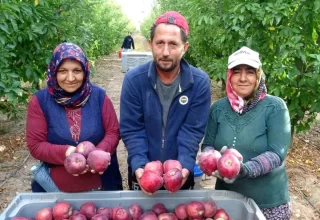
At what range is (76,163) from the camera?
74.7 inches

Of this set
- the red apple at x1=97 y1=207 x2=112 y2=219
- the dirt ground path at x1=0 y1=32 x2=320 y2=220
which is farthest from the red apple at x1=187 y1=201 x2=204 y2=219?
the dirt ground path at x1=0 y1=32 x2=320 y2=220

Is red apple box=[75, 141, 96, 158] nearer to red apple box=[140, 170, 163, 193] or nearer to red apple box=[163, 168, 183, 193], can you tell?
red apple box=[140, 170, 163, 193]

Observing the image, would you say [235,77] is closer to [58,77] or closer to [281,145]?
[281,145]

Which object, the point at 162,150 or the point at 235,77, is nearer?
the point at 235,77

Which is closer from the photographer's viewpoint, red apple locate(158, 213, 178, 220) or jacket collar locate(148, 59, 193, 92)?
red apple locate(158, 213, 178, 220)

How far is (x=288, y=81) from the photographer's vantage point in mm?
3994

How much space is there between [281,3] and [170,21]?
212 centimetres

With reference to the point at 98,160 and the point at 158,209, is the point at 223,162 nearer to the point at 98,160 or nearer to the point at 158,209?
the point at 158,209

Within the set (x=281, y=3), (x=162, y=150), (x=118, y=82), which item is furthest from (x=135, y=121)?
(x=118, y=82)

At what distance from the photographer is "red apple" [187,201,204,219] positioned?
1892 mm

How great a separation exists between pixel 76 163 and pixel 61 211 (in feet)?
0.85

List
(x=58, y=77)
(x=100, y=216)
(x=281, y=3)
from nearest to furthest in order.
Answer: (x=100, y=216) < (x=58, y=77) < (x=281, y=3)

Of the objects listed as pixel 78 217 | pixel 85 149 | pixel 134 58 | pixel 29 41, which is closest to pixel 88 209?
pixel 78 217

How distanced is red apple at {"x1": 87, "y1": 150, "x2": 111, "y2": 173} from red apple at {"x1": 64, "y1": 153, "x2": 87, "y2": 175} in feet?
0.11
